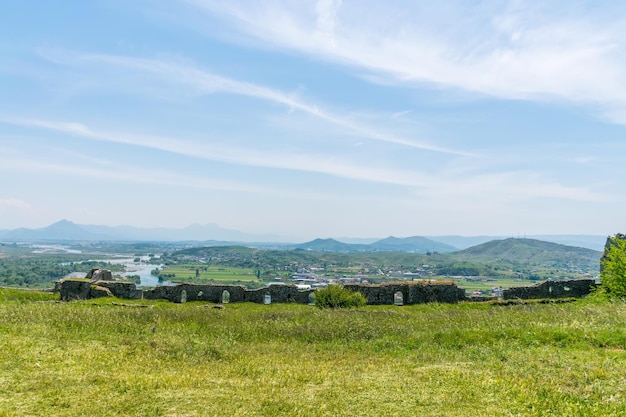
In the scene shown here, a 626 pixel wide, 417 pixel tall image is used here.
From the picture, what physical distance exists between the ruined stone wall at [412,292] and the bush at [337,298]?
1.80 m

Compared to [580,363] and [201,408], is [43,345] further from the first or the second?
[580,363]

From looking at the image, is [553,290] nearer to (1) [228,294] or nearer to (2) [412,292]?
(2) [412,292]

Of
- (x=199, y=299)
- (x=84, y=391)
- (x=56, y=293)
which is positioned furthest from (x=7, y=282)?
(x=84, y=391)

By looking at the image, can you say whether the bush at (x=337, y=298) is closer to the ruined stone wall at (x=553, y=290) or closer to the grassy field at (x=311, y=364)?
the grassy field at (x=311, y=364)

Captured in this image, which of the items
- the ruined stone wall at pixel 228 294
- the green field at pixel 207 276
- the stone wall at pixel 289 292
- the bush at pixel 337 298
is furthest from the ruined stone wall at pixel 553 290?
the green field at pixel 207 276

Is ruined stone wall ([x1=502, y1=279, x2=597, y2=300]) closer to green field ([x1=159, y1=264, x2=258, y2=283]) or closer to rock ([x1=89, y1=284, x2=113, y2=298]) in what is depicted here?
rock ([x1=89, y1=284, x2=113, y2=298])

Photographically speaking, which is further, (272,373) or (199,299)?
(199,299)

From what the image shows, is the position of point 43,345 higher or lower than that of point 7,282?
higher

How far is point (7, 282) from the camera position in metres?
121

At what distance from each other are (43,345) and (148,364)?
381 cm

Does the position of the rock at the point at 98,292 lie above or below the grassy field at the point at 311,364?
below

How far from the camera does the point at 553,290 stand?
3250 centimetres

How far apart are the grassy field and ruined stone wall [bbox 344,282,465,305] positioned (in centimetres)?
985

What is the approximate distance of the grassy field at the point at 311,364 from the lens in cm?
917
